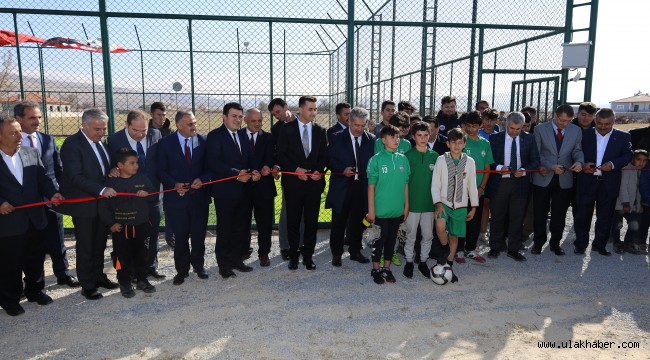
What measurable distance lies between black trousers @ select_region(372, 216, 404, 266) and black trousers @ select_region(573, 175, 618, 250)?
2.70 metres

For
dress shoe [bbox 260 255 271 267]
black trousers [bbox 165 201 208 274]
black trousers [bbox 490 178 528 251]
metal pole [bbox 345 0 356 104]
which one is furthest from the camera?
metal pole [bbox 345 0 356 104]

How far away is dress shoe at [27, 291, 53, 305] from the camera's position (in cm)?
419

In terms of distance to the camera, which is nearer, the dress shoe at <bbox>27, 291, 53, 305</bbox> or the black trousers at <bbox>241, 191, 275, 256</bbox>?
the dress shoe at <bbox>27, 291, 53, 305</bbox>


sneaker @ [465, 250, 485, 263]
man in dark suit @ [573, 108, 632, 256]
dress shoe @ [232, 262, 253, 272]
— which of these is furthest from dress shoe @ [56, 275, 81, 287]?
man in dark suit @ [573, 108, 632, 256]

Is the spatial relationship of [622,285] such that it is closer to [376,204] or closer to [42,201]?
[376,204]

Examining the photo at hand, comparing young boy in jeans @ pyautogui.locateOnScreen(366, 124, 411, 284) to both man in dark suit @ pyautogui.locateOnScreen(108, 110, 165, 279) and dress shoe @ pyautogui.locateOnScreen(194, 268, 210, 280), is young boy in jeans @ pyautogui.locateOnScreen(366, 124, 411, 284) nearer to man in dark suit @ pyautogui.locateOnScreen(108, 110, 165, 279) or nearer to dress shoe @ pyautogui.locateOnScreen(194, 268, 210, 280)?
dress shoe @ pyautogui.locateOnScreen(194, 268, 210, 280)

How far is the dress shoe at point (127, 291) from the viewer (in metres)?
4.36

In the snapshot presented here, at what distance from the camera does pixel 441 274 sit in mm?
4742

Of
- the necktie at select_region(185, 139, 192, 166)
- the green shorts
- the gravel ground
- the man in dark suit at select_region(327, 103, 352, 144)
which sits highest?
the man in dark suit at select_region(327, 103, 352, 144)

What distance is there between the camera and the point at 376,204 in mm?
4723

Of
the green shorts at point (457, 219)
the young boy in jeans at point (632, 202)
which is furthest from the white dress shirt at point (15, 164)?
the young boy in jeans at point (632, 202)

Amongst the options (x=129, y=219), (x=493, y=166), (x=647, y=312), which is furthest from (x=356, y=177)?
(x=647, y=312)

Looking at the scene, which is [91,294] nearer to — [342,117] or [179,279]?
[179,279]

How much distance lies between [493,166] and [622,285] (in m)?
1.92
